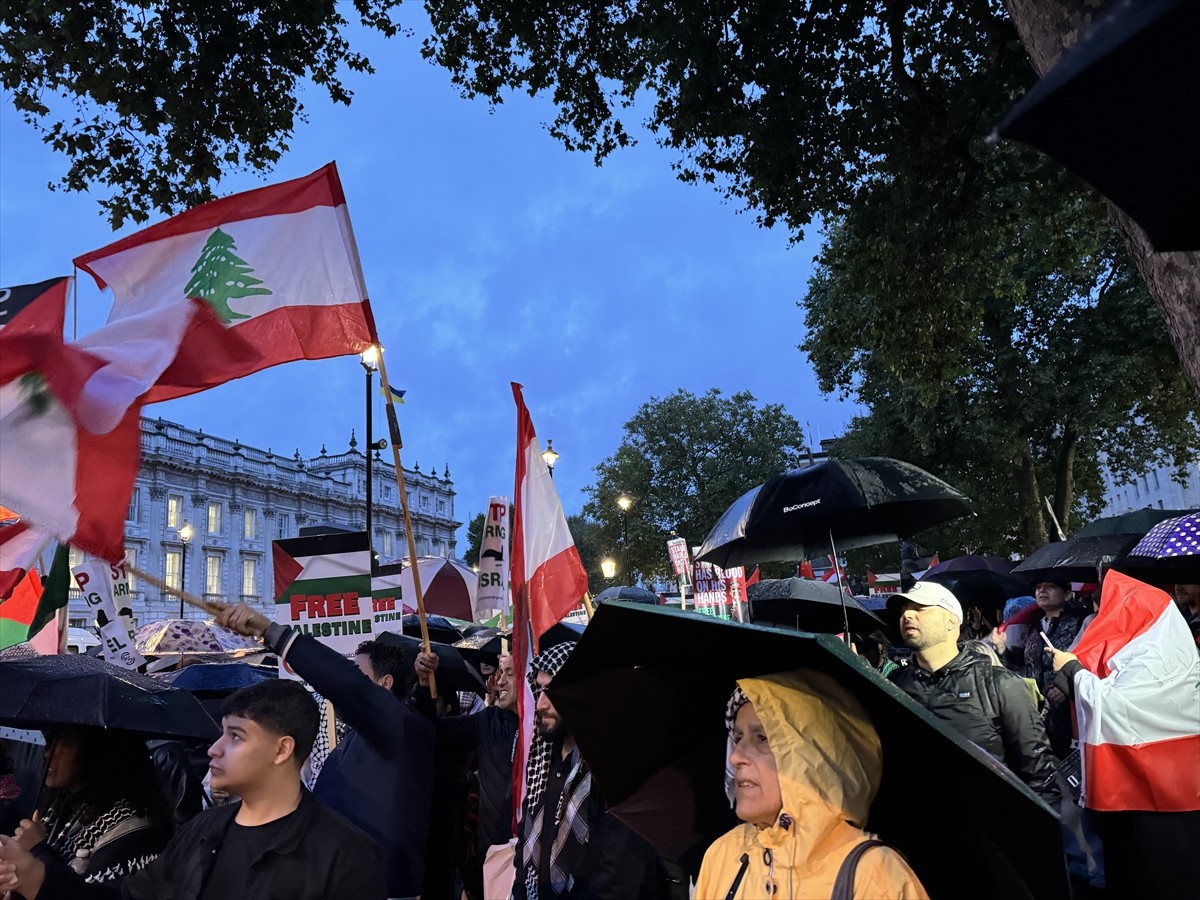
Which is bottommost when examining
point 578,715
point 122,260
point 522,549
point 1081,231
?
point 578,715

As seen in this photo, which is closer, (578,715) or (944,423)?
(578,715)

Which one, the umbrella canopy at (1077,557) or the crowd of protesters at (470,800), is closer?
the crowd of protesters at (470,800)

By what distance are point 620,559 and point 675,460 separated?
6.24 metres

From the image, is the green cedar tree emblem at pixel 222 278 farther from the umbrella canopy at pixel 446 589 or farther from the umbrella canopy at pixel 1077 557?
the umbrella canopy at pixel 446 589

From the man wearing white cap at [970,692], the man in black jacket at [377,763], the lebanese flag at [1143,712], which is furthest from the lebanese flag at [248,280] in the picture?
the lebanese flag at [1143,712]

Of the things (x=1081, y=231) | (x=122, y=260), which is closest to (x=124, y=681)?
(x=122, y=260)

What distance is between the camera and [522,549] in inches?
201

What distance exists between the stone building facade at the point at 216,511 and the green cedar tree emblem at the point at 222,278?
54.3m

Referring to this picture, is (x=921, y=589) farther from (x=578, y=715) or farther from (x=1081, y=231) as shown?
(x=1081, y=231)

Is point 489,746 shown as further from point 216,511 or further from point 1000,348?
point 216,511

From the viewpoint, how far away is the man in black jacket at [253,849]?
2910 millimetres

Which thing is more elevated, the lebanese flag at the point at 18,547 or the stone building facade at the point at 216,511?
the stone building facade at the point at 216,511

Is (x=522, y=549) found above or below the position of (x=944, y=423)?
below

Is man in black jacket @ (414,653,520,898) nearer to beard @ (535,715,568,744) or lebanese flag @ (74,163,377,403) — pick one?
beard @ (535,715,568,744)
